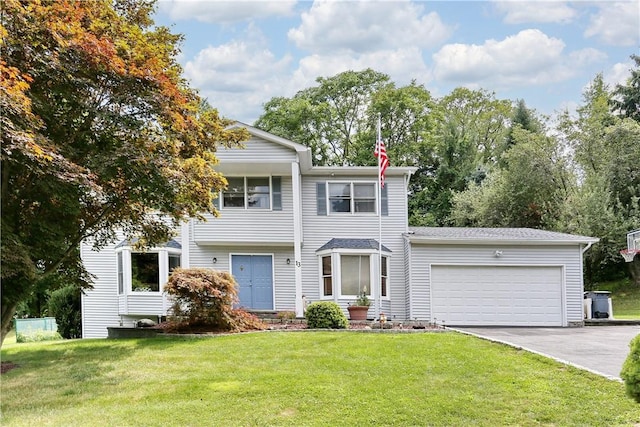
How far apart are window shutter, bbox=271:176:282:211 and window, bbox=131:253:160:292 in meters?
4.52

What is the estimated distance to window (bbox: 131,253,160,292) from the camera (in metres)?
18.1

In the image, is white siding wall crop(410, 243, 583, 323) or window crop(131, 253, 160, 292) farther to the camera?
window crop(131, 253, 160, 292)

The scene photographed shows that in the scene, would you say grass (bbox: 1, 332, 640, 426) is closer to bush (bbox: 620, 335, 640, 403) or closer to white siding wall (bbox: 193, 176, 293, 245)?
bush (bbox: 620, 335, 640, 403)

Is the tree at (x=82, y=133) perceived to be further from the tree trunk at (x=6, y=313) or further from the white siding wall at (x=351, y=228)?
the white siding wall at (x=351, y=228)

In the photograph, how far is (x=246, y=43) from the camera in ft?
63.9

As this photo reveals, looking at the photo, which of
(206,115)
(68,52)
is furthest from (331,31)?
(68,52)

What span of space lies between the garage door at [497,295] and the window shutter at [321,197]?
4.56m

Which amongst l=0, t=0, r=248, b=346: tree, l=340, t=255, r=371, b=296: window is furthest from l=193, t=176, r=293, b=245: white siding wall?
l=0, t=0, r=248, b=346: tree

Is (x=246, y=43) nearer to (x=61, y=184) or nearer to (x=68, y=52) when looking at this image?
(x=68, y=52)

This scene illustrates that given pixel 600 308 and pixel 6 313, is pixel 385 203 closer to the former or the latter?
pixel 600 308

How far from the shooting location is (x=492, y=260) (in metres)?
17.8

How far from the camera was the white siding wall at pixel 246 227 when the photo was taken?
18281 mm

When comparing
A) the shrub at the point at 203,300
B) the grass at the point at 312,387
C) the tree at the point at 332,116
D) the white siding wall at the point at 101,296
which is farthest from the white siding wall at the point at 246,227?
the tree at the point at 332,116

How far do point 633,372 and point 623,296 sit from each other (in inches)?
918
